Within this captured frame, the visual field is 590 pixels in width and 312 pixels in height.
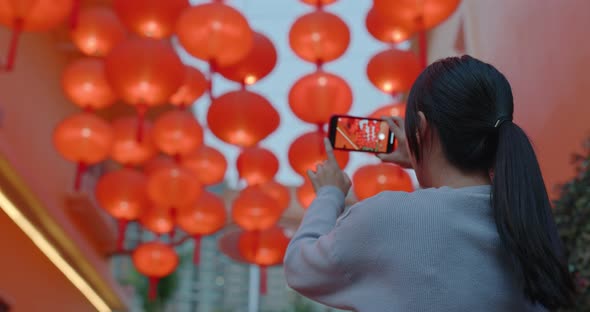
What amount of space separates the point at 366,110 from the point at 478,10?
108 inches

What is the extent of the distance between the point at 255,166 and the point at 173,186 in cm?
40

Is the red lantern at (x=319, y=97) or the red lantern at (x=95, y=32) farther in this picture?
the red lantern at (x=95, y=32)

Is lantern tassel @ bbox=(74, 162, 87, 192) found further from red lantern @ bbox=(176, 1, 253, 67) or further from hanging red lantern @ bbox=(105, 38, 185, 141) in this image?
red lantern @ bbox=(176, 1, 253, 67)

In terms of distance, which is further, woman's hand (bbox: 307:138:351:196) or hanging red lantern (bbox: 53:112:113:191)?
hanging red lantern (bbox: 53:112:113:191)

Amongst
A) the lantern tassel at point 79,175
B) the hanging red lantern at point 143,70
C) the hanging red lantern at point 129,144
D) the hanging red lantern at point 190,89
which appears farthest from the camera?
the hanging red lantern at point 129,144

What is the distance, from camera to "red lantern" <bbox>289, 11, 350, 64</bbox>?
2.98 meters

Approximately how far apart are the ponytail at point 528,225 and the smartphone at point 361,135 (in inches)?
16.2

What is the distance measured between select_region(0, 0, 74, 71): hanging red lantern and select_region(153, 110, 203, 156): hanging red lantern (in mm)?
743

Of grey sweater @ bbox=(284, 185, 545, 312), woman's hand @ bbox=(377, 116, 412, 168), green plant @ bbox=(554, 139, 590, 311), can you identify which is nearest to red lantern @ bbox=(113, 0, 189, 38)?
green plant @ bbox=(554, 139, 590, 311)

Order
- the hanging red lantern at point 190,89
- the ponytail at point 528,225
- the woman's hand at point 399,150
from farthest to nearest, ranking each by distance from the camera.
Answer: the hanging red lantern at point 190,89
the woman's hand at point 399,150
the ponytail at point 528,225

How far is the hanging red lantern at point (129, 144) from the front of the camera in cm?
388

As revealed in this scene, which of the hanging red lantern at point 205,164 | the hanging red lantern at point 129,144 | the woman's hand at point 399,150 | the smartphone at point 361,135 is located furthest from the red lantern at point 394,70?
the woman's hand at point 399,150

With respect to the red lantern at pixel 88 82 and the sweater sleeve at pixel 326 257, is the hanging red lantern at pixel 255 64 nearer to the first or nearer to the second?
the red lantern at pixel 88 82

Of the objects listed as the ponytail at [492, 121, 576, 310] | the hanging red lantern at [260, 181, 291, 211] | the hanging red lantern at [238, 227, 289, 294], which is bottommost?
the hanging red lantern at [238, 227, 289, 294]
